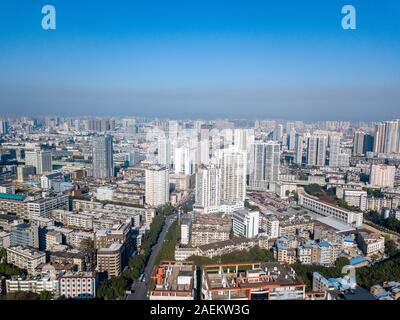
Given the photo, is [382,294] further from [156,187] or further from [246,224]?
[156,187]

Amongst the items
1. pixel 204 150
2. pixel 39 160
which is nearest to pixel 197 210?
pixel 204 150

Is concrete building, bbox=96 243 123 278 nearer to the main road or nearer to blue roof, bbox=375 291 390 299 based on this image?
the main road

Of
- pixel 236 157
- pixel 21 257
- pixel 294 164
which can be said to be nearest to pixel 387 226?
pixel 236 157

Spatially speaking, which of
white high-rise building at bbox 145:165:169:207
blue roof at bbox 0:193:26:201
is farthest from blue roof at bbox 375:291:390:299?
blue roof at bbox 0:193:26:201

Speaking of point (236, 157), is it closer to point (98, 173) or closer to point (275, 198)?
point (275, 198)

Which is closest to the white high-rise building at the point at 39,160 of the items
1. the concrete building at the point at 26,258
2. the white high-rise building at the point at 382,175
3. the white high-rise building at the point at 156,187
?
the white high-rise building at the point at 156,187

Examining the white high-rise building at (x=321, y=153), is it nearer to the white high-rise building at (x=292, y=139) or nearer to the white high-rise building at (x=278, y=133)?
the white high-rise building at (x=292, y=139)

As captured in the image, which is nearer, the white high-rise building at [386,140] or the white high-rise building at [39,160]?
the white high-rise building at [386,140]
